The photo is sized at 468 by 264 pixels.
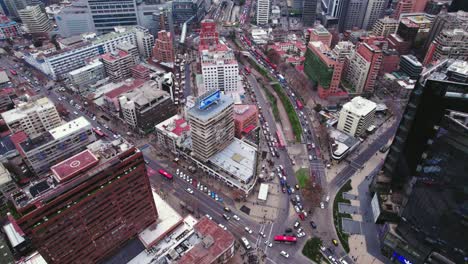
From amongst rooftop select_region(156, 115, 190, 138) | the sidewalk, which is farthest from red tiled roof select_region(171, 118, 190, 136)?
the sidewalk

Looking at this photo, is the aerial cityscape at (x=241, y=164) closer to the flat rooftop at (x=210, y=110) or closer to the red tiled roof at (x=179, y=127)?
the flat rooftop at (x=210, y=110)

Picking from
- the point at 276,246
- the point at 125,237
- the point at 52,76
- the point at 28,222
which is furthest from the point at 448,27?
the point at 52,76

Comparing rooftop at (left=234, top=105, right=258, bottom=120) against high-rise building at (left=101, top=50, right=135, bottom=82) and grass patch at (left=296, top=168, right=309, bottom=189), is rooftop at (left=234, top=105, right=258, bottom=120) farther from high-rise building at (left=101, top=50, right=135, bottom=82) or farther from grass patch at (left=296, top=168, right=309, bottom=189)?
high-rise building at (left=101, top=50, right=135, bottom=82)

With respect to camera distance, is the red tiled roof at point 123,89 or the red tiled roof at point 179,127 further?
the red tiled roof at point 123,89

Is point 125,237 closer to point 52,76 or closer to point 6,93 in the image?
point 6,93

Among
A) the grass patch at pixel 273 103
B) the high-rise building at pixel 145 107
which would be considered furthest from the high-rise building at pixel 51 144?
the grass patch at pixel 273 103

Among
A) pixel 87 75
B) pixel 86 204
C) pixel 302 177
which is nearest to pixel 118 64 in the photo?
pixel 87 75

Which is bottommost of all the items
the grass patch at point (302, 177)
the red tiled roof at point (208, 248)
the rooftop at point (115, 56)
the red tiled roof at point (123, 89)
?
the grass patch at point (302, 177)
